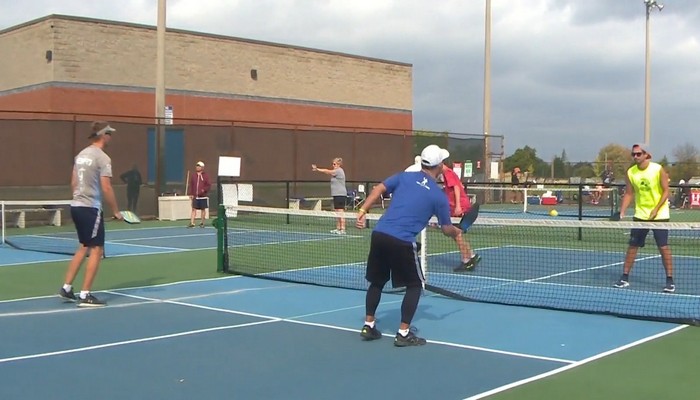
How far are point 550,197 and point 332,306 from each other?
26395 mm

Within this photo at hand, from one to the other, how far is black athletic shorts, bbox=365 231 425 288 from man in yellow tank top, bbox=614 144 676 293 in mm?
4048

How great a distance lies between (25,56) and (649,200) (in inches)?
1075

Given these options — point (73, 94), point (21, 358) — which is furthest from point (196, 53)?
point (21, 358)

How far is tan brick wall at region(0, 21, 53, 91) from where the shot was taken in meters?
31.2

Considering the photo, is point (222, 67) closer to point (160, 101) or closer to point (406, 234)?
point (160, 101)

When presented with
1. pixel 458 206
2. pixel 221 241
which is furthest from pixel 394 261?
pixel 221 241

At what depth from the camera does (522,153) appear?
67312 mm

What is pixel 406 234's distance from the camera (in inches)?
281

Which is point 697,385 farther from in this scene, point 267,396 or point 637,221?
point 637,221

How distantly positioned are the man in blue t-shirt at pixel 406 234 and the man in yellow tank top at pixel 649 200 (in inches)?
150

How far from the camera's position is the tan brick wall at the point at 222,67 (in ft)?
104

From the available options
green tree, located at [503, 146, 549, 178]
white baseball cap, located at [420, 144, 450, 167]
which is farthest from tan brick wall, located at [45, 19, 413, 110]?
white baseball cap, located at [420, 144, 450, 167]

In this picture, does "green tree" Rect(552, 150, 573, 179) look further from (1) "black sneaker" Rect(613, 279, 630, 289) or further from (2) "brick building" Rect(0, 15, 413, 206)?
(1) "black sneaker" Rect(613, 279, 630, 289)

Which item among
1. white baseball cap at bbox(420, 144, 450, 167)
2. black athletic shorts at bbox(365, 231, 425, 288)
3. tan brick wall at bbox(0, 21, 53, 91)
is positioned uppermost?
tan brick wall at bbox(0, 21, 53, 91)
